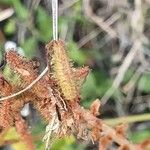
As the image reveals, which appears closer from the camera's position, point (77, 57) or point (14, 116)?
point (14, 116)

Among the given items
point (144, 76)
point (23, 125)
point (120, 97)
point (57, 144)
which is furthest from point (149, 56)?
point (23, 125)

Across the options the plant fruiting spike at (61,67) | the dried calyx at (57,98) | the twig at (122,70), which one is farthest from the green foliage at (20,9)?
the plant fruiting spike at (61,67)

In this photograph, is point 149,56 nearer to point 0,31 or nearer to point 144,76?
point 144,76

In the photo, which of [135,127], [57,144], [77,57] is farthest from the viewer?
[135,127]

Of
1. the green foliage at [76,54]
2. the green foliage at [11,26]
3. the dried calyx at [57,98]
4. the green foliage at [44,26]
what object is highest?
the green foliage at [11,26]

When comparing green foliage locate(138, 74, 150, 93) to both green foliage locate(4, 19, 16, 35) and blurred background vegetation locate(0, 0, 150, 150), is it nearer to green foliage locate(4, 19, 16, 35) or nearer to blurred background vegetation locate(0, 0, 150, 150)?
blurred background vegetation locate(0, 0, 150, 150)

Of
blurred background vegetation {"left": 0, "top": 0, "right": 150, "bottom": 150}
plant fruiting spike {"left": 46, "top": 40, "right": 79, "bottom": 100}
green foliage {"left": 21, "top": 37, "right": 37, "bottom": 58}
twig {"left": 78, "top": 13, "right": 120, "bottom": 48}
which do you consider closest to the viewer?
plant fruiting spike {"left": 46, "top": 40, "right": 79, "bottom": 100}

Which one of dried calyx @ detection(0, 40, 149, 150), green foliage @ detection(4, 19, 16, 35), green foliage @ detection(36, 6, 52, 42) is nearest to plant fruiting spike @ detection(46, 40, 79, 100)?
dried calyx @ detection(0, 40, 149, 150)

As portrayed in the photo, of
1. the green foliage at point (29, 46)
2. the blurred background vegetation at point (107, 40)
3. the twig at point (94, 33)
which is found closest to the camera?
the green foliage at point (29, 46)

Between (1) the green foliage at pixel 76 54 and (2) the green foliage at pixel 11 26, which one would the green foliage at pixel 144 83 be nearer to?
(1) the green foliage at pixel 76 54
